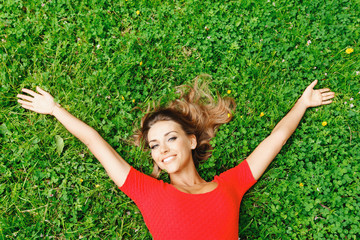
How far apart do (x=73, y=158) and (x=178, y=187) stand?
5.22ft

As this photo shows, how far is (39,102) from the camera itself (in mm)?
4004

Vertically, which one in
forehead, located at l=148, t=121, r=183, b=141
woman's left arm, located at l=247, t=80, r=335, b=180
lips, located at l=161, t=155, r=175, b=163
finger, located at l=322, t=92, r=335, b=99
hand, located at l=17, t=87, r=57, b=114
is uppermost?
hand, located at l=17, t=87, r=57, b=114

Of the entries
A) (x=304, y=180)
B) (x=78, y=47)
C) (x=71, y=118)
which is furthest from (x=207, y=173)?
(x=78, y=47)

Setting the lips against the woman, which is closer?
the woman

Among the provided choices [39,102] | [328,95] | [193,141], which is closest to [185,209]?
[193,141]

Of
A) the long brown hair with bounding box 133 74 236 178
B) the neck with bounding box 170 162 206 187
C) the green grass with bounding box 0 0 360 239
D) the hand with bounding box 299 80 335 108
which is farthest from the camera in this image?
the hand with bounding box 299 80 335 108

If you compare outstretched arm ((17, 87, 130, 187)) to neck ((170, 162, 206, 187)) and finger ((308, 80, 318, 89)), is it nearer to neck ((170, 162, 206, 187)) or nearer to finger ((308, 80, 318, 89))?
neck ((170, 162, 206, 187))

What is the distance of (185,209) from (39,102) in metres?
2.51

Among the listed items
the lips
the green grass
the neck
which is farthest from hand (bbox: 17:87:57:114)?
the neck

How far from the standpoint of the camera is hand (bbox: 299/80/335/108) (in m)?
4.28

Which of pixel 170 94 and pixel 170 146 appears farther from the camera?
pixel 170 94

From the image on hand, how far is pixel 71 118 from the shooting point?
3779mm

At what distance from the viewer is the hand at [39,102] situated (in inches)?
155

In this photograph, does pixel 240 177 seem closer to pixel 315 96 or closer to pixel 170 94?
pixel 170 94
